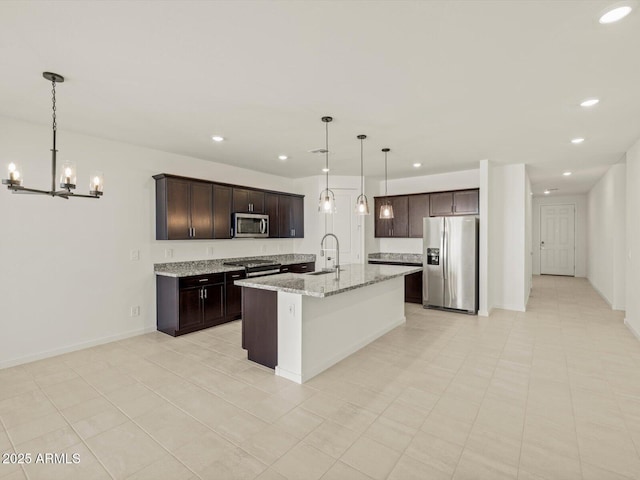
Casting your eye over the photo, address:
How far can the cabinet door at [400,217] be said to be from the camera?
21.7ft

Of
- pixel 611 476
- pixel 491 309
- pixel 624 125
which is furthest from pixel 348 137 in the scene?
pixel 491 309

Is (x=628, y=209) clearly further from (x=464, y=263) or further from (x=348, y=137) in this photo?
(x=348, y=137)

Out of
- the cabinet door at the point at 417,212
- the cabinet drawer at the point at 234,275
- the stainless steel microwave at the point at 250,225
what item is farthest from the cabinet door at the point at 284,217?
the cabinet door at the point at 417,212

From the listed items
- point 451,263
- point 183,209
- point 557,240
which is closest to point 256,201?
point 183,209

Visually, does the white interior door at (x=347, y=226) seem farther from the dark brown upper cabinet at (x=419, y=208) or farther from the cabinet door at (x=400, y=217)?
the cabinet door at (x=400, y=217)

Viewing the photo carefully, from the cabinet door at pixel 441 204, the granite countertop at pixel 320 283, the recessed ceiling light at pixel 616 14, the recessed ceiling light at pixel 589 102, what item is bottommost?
the granite countertop at pixel 320 283

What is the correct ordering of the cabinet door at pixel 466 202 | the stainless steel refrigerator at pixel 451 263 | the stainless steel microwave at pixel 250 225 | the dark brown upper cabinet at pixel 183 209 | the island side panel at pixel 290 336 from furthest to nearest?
the cabinet door at pixel 466 202, the stainless steel refrigerator at pixel 451 263, the stainless steel microwave at pixel 250 225, the dark brown upper cabinet at pixel 183 209, the island side panel at pixel 290 336

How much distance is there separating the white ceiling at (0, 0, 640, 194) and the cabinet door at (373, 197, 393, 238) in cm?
284

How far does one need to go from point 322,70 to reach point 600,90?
237 cm

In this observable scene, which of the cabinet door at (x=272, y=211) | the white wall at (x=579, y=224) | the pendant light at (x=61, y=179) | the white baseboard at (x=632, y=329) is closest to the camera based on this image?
the pendant light at (x=61, y=179)

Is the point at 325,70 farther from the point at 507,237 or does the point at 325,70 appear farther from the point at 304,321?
the point at 507,237

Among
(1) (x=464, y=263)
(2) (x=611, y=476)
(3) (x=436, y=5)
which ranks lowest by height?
(2) (x=611, y=476)

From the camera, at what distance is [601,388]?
9.53 ft

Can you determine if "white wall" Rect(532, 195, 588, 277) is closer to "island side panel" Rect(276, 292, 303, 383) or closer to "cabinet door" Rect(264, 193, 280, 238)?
"cabinet door" Rect(264, 193, 280, 238)
